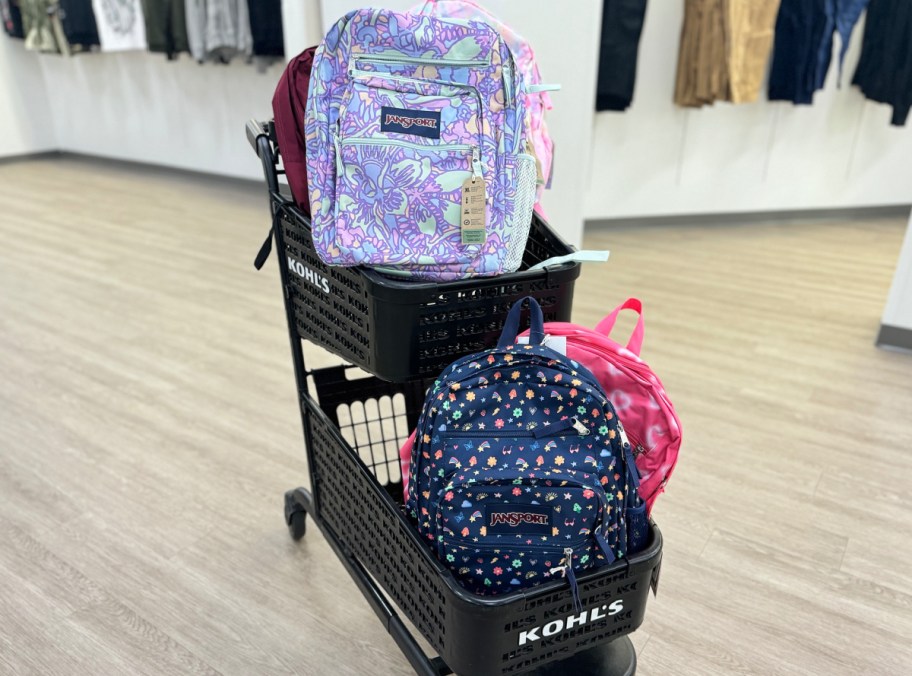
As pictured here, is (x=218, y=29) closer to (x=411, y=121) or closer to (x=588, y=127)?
(x=588, y=127)

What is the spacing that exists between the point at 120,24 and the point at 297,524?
16.1ft

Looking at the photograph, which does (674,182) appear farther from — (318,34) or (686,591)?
(686,591)

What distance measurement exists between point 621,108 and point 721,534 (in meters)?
2.93

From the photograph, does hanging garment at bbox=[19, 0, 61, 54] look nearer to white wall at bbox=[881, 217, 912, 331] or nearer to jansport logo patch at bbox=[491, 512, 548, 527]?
white wall at bbox=[881, 217, 912, 331]

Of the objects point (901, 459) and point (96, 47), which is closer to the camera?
point (901, 459)

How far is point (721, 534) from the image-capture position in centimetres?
175

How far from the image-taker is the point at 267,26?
4488mm

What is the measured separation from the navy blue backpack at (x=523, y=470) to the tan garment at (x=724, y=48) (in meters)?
3.54

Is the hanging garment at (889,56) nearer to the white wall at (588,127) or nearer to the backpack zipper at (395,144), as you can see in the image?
the white wall at (588,127)

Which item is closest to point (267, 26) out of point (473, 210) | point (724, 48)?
point (724, 48)

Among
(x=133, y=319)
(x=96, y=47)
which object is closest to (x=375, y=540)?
(x=133, y=319)

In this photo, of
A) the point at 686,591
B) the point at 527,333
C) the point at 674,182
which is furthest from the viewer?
the point at 674,182

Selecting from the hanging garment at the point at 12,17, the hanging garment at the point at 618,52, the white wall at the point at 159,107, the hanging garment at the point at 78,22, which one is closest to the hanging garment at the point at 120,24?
the hanging garment at the point at 78,22

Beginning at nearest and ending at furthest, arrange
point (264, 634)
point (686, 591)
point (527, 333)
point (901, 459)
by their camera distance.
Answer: point (527, 333)
point (264, 634)
point (686, 591)
point (901, 459)
